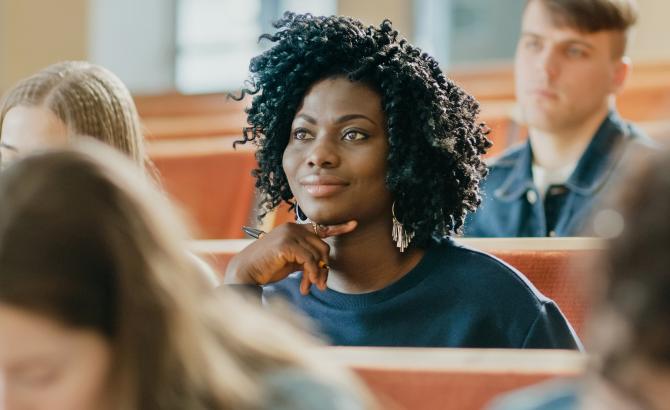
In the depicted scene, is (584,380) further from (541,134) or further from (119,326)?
(541,134)

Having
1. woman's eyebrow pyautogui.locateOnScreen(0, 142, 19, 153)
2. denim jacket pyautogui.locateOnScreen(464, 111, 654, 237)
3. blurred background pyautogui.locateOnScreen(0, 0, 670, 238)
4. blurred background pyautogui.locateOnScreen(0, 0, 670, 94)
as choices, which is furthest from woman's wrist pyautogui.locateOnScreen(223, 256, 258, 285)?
blurred background pyautogui.locateOnScreen(0, 0, 670, 94)

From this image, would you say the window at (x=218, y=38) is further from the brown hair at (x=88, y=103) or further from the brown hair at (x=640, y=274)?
the brown hair at (x=640, y=274)

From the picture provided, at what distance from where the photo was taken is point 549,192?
2703mm

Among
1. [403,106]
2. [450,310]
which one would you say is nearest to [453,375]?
[450,310]

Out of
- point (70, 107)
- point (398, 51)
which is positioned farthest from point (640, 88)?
point (70, 107)

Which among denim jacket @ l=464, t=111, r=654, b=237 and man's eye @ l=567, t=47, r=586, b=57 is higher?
man's eye @ l=567, t=47, r=586, b=57

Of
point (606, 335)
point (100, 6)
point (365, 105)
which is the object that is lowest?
point (100, 6)

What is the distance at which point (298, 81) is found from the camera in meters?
1.93

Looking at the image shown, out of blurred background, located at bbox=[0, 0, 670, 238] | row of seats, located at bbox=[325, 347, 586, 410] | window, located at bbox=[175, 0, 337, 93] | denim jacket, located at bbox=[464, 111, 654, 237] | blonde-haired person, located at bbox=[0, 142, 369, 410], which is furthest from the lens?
window, located at bbox=[175, 0, 337, 93]

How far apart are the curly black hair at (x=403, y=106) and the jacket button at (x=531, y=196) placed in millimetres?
732

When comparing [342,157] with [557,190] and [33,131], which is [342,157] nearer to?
[33,131]

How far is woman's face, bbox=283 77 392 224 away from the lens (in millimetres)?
1845

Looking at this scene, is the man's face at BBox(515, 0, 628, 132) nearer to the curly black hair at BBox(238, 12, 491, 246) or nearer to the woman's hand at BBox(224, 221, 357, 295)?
the curly black hair at BBox(238, 12, 491, 246)

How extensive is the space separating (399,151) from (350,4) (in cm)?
303
